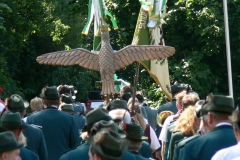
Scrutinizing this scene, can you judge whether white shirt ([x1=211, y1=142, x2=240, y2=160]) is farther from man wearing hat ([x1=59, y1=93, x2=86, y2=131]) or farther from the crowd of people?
man wearing hat ([x1=59, y1=93, x2=86, y2=131])

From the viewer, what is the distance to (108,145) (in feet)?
14.7

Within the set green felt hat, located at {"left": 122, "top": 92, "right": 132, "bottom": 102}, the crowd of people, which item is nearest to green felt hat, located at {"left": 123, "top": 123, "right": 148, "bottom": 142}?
the crowd of people

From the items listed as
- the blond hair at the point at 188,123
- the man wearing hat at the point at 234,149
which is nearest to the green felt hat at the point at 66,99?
the blond hair at the point at 188,123

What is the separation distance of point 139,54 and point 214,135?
17.2 feet

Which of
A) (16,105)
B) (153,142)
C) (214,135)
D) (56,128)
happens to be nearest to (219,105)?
(214,135)

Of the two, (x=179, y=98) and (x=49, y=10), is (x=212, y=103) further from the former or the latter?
(x=49, y=10)

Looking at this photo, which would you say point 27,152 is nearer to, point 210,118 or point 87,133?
point 87,133

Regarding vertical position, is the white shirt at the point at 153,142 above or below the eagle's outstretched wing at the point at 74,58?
below

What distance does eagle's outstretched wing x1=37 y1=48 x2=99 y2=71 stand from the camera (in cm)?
1150

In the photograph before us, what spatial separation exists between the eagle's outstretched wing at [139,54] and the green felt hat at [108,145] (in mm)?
6743

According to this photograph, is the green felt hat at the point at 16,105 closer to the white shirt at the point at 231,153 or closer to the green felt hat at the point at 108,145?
the white shirt at the point at 231,153

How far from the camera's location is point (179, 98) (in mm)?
9539

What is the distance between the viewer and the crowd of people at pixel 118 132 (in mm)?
4863

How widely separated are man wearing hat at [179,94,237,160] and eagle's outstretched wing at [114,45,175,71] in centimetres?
497
